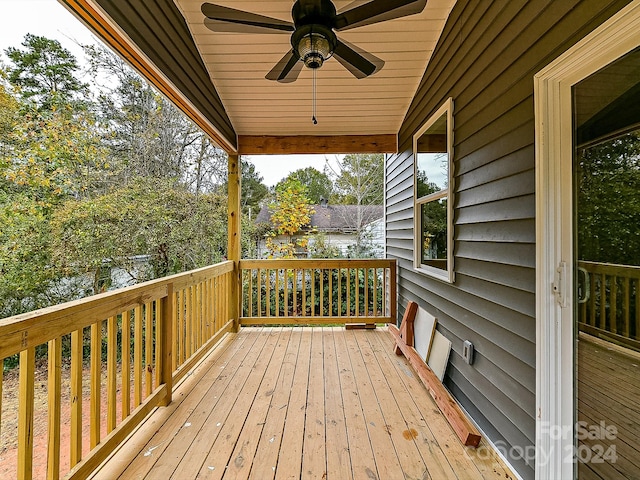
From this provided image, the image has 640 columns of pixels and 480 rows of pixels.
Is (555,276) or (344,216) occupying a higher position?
(344,216)

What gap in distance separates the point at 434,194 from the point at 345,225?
17.9ft

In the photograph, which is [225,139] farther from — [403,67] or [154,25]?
[403,67]

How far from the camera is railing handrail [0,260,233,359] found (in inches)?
43.7

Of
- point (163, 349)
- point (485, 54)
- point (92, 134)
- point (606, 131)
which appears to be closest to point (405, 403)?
point (163, 349)

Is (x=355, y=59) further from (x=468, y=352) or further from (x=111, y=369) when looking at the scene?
(x=111, y=369)

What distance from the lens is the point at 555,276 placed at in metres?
1.34

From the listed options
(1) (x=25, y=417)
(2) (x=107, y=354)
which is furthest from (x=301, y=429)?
(1) (x=25, y=417)

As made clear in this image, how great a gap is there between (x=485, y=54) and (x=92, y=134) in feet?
19.2

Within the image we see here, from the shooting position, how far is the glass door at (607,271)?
3.47ft

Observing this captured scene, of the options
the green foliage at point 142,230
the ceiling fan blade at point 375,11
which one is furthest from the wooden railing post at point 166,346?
the green foliage at point 142,230

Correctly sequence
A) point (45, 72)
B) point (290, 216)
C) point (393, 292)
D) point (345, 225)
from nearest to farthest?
point (393, 292) → point (45, 72) → point (290, 216) → point (345, 225)

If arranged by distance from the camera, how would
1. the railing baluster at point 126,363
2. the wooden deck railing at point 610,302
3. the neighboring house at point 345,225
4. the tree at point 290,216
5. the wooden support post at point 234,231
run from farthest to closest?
the neighboring house at point 345,225, the tree at point 290,216, the wooden support post at point 234,231, the railing baluster at point 126,363, the wooden deck railing at point 610,302

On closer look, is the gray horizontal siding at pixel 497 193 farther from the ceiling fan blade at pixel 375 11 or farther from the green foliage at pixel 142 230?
the green foliage at pixel 142 230

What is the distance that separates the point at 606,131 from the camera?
117cm
